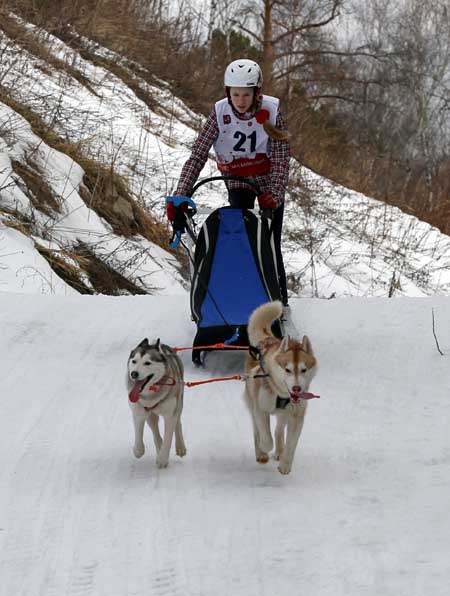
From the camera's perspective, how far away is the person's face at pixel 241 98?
5.56m

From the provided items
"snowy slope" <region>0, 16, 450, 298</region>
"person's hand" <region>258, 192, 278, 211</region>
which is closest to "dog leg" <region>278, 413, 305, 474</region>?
"person's hand" <region>258, 192, 278, 211</region>

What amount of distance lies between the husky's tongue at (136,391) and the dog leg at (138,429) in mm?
108

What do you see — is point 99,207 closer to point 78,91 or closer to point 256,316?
point 78,91

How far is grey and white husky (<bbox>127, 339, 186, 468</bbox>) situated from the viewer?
12.3ft

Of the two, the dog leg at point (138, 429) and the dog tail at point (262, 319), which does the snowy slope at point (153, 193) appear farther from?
the dog leg at point (138, 429)

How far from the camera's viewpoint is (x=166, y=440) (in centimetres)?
388

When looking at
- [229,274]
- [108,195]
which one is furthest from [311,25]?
[229,274]

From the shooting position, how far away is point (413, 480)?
380 centimetres

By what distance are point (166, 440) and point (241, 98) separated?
2503 millimetres

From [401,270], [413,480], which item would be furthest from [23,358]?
[401,270]

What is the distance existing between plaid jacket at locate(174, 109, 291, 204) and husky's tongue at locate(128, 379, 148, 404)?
2305mm

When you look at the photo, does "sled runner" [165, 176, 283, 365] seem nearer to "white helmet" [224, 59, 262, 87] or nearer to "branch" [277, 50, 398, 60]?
"white helmet" [224, 59, 262, 87]

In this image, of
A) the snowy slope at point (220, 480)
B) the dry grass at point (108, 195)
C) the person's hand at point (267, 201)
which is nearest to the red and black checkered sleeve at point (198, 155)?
the person's hand at point (267, 201)

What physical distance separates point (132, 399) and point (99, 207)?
6518mm
